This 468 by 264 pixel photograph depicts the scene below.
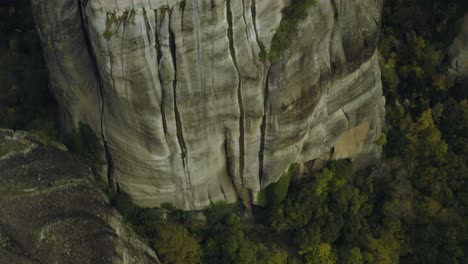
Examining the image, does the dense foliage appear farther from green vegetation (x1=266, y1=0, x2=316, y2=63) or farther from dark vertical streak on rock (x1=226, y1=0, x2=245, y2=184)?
green vegetation (x1=266, y1=0, x2=316, y2=63)

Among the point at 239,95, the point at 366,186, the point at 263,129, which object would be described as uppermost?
the point at 239,95

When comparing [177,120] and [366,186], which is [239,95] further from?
[366,186]

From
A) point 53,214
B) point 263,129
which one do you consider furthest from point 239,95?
point 53,214

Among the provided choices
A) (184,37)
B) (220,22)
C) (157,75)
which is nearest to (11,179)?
(157,75)

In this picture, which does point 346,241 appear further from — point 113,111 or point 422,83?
point 113,111

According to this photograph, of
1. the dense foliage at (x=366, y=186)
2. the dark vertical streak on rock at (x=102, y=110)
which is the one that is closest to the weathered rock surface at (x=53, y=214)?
the dark vertical streak on rock at (x=102, y=110)

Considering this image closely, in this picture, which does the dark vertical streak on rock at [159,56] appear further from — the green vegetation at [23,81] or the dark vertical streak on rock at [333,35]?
the dark vertical streak on rock at [333,35]
